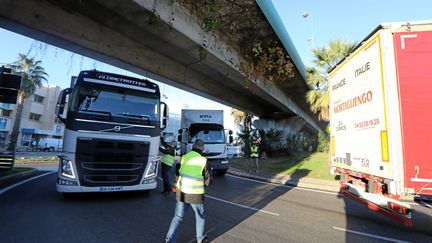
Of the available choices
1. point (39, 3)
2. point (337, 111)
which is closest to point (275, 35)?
point (337, 111)

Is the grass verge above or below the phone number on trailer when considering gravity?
below

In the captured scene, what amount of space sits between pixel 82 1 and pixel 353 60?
→ 22.2ft

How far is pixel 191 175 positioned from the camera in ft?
13.9

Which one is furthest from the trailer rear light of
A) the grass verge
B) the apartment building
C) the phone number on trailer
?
the apartment building

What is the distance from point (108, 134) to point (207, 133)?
763 centimetres

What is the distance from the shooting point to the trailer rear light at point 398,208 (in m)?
4.62

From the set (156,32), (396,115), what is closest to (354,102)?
(396,115)

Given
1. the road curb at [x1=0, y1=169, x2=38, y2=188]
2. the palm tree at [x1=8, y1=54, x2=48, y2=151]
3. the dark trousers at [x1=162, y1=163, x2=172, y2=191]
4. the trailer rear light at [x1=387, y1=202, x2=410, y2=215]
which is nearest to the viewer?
the trailer rear light at [x1=387, y1=202, x2=410, y2=215]

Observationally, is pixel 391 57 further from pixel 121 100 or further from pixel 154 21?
pixel 121 100

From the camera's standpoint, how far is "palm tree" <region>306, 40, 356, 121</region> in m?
17.9

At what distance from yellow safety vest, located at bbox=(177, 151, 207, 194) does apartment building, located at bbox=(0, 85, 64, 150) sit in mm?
57115

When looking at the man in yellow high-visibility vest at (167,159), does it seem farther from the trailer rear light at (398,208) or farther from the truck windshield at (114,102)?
the trailer rear light at (398,208)

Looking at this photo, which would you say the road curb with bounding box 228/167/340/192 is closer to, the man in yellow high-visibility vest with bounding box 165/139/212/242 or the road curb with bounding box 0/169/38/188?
the man in yellow high-visibility vest with bounding box 165/139/212/242

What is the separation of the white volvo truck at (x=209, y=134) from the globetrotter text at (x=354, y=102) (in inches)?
294
